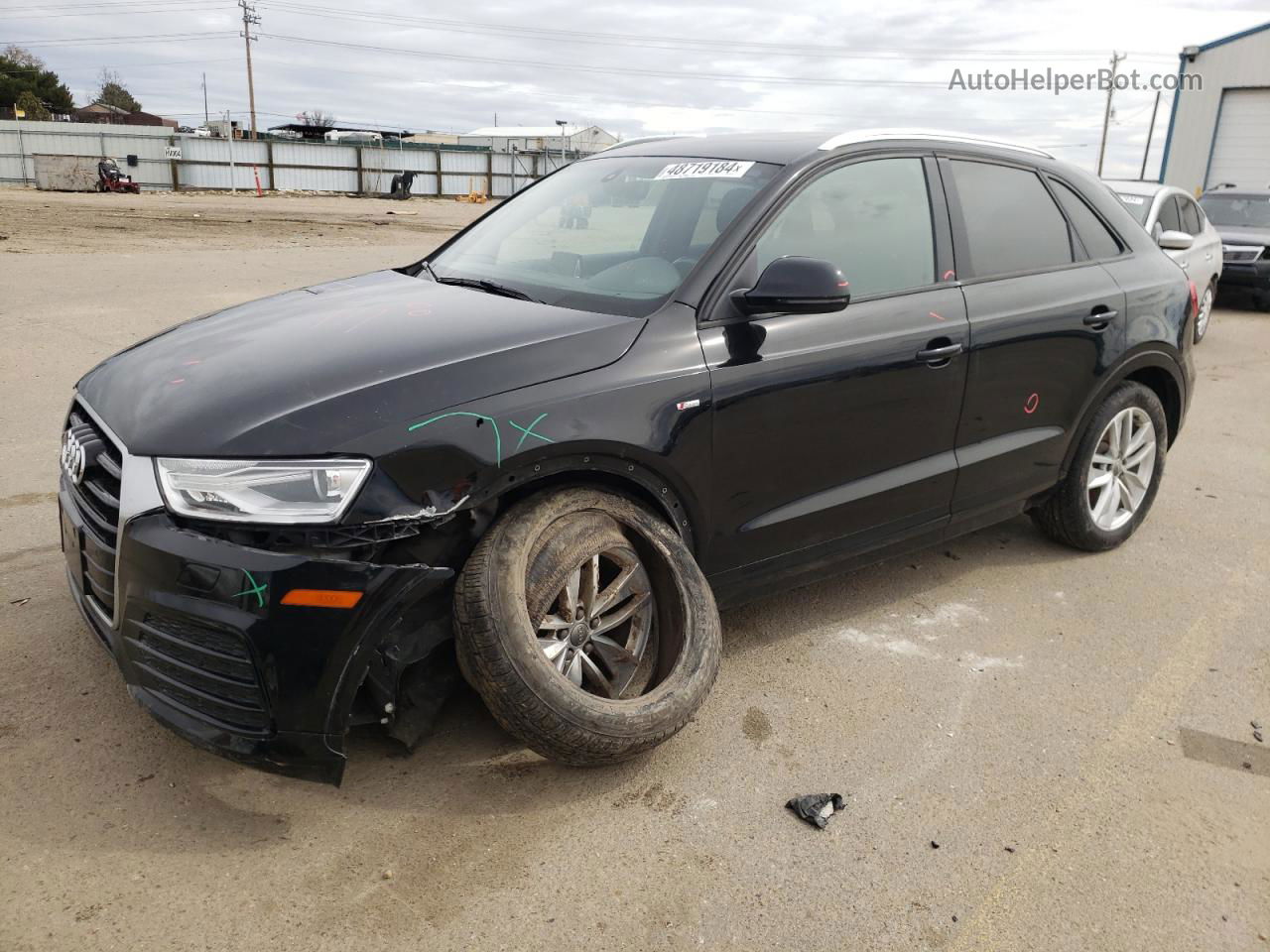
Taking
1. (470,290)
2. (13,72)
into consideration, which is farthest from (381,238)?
(13,72)

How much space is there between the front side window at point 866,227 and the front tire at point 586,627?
3.41 feet

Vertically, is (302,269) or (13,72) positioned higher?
(13,72)

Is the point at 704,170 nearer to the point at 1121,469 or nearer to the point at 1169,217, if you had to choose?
the point at 1121,469

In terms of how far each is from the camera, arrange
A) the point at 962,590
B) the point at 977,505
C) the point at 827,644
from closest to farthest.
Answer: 1. the point at 827,644
2. the point at 977,505
3. the point at 962,590

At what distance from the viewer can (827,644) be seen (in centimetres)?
377

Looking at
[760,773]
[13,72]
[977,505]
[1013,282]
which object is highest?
[13,72]

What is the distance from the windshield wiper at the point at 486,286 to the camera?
3387 mm

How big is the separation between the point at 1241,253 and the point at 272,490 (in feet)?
48.2

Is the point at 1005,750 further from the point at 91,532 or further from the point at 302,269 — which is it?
the point at 302,269

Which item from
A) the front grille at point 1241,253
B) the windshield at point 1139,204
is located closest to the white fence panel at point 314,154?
the front grille at point 1241,253

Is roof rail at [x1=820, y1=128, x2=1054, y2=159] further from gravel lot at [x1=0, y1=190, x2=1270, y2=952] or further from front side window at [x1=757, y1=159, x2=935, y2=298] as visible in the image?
gravel lot at [x1=0, y1=190, x2=1270, y2=952]

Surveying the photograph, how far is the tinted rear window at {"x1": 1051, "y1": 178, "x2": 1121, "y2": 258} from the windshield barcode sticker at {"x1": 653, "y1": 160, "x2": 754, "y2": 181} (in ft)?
5.40

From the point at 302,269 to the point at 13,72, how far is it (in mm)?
78076

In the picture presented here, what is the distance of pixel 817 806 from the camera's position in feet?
9.18
